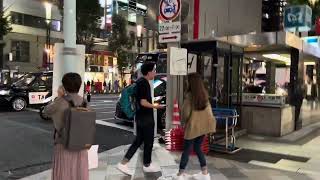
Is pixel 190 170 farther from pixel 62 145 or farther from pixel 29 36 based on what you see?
pixel 29 36

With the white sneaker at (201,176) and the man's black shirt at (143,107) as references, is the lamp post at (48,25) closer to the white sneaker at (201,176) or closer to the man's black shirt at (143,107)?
the man's black shirt at (143,107)

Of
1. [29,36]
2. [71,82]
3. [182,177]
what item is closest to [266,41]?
[182,177]

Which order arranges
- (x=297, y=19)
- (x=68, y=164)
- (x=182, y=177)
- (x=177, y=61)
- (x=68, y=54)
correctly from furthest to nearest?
(x=297, y=19) → (x=177, y=61) → (x=182, y=177) → (x=68, y=54) → (x=68, y=164)

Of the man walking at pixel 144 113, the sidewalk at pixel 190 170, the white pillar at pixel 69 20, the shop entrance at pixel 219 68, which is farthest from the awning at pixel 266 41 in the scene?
the white pillar at pixel 69 20

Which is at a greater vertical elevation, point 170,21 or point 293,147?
point 170,21

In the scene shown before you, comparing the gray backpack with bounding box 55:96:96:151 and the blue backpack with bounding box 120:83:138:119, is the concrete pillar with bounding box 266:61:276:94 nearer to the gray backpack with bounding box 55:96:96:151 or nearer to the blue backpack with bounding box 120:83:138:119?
the blue backpack with bounding box 120:83:138:119

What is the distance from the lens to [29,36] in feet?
151

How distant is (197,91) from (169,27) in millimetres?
2993

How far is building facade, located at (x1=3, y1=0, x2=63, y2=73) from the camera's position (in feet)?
143

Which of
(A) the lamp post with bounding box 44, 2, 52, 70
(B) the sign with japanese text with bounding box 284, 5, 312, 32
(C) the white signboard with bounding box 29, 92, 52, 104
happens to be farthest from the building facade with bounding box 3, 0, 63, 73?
(B) the sign with japanese text with bounding box 284, 5, 312, 32

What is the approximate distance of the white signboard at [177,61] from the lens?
332 inches

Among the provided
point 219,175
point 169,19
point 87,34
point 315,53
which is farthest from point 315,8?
point 87,34

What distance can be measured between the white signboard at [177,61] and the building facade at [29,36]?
36526mm

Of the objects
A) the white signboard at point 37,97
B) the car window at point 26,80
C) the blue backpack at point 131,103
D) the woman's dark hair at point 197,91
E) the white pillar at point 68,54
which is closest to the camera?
the white pillar at point 68,54
